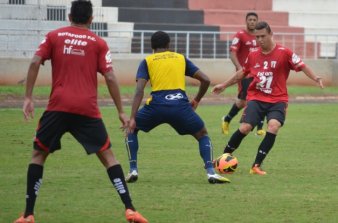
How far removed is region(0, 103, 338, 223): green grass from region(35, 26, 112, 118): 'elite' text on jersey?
116 cm

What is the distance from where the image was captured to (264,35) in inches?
510

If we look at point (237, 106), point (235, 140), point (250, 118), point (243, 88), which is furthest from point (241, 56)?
point (250, 118)

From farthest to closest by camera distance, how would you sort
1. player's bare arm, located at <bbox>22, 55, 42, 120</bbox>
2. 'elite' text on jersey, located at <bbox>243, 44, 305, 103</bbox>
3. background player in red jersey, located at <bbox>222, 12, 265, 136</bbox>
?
background player in red jersey, located at <bbox>222, 12, 265, 136</bbox>, 'elite' text on jersey, located at <bbox>243, 44, 305, 103</bbox>, player's bare arm, located at <bbox>22, 55, 42, 120</bbox>

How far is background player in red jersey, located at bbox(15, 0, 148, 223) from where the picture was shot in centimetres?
910

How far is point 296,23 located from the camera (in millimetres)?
35375

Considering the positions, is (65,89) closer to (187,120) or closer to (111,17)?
(187,120)

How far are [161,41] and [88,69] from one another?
2.63 metres

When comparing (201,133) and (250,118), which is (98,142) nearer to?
(201,133)

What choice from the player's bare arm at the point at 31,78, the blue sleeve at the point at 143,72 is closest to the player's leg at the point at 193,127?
the blue sleeve at the point at 143,72

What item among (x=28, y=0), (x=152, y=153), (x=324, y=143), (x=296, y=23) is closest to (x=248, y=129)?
(x=152, y=153)

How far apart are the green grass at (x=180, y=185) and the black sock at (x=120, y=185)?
0.34 metres

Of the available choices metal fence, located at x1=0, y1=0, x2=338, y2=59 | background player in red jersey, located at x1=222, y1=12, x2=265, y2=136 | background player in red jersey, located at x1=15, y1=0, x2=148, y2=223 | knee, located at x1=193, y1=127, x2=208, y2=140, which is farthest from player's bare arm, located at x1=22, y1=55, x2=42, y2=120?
metal fence, located at x1=0, y1=0, x2=338, y2=59

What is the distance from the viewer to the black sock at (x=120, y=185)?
9156 mm

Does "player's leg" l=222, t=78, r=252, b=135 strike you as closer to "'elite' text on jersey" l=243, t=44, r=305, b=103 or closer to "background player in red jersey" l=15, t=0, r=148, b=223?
"'elite' text on jersey" l=243, t=44, r=305, b=103
